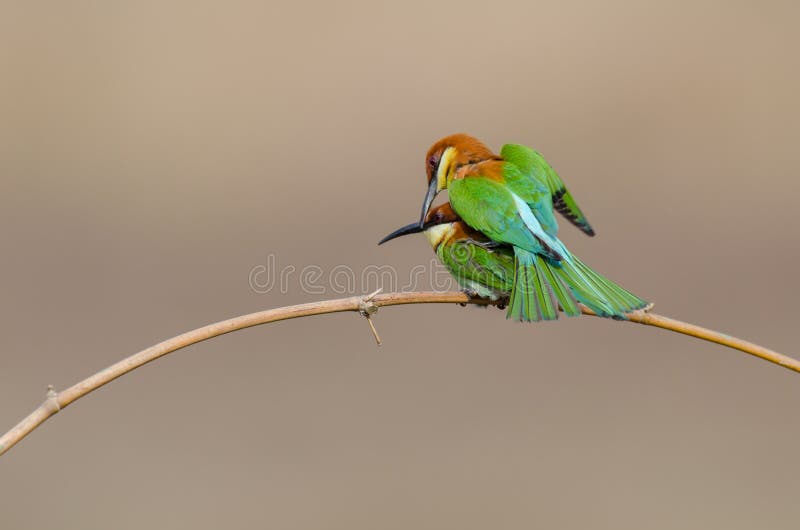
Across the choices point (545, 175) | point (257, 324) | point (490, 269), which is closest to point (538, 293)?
point (490, 269)

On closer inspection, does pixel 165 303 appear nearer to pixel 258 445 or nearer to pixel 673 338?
pixel 258 445

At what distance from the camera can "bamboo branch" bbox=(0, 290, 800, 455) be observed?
1.71 m

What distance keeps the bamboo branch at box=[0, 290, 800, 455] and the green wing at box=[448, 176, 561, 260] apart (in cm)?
38

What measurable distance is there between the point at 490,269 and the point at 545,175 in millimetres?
345

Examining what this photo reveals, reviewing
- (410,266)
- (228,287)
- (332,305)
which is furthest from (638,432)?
(332,305)

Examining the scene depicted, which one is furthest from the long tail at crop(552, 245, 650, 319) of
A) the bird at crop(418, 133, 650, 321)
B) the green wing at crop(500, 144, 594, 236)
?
the green wing at crop(500, 144, 594, 236)

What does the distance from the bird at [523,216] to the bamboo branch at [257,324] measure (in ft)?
0.69

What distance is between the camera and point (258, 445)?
15.3ft

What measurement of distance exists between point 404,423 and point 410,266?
1.03 metres

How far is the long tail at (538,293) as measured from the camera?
101 inches

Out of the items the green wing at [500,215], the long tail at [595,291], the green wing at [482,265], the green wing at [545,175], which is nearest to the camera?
the long tail at [595,291]

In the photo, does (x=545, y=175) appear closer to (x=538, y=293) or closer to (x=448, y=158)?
(x=448, y=158)

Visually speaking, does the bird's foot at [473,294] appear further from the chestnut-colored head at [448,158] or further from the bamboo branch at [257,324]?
the bamboo branch at [257,324]

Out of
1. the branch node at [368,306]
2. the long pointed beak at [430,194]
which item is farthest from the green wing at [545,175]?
the branch node at [368,306]
